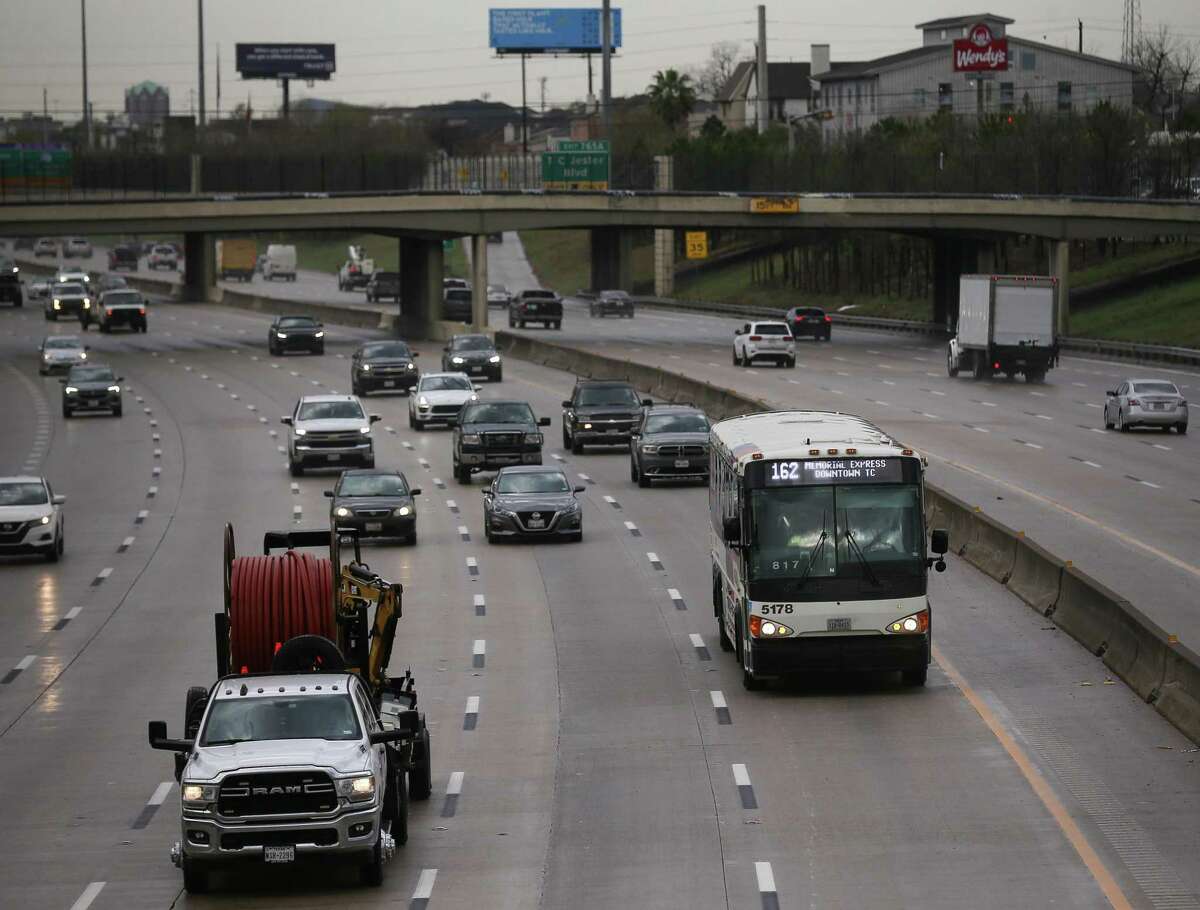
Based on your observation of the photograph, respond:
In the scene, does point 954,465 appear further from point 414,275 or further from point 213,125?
point 213,125

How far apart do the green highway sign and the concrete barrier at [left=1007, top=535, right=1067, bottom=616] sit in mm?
67781

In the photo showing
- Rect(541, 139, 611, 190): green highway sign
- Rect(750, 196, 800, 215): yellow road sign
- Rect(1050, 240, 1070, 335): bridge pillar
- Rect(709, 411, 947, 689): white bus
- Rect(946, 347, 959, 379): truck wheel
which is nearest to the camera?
Rect(709, 411, 947, 689): white bus

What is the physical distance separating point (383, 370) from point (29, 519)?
3087cm

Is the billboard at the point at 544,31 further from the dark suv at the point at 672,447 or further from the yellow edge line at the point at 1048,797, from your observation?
the yellow edge line at the point at 1048,797

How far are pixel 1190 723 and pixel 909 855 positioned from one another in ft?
18.3

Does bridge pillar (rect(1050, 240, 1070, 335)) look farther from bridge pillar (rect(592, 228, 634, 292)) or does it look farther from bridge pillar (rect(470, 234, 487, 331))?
bridge pillar (rect(592, 228, 634, 292))

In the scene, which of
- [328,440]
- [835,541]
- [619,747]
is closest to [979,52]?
[328,440]

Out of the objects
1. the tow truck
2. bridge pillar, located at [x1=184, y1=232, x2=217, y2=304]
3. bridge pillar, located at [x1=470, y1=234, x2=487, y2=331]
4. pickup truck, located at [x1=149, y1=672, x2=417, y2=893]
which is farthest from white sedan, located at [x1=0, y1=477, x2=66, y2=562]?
bridge pillar, located at [x1=184, y1=232, x2=217, y2=304]

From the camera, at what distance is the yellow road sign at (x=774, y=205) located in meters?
92.1

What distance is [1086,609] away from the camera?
25562 millimetres

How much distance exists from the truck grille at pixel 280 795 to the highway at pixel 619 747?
866 mm

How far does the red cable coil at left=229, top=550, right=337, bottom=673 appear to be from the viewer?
17641 mm

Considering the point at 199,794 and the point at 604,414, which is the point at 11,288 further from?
the point at 199,794

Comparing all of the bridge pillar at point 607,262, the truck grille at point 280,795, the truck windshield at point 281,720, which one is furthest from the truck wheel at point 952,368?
the bridge pillar at point 607,262
